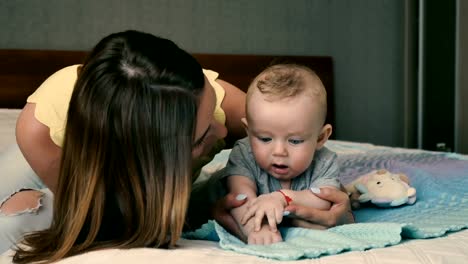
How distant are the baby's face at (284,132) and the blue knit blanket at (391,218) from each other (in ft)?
0.50

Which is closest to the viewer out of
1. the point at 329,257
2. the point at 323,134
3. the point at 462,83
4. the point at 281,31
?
the point at 329,257

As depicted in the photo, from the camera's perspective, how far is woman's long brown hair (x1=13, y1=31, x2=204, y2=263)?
970 millimetres

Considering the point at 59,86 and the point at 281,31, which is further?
the point at 281,31

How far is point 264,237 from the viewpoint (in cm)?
101

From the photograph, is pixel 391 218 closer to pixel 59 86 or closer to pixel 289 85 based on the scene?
pixel 289 85

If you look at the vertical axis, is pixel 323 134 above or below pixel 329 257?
above

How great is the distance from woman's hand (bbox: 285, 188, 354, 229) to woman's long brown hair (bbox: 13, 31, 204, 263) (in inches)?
8.7

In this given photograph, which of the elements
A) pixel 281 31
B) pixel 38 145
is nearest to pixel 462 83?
pixel 281 31

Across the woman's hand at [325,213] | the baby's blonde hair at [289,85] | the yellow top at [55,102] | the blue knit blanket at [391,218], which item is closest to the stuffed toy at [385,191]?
the blue knit blanket at [391,218]

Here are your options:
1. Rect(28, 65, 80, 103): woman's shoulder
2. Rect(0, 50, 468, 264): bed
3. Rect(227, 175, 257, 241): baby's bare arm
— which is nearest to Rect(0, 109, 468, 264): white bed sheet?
Rect(0, 50, 468, 264): bed

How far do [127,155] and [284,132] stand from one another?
317 millimetres

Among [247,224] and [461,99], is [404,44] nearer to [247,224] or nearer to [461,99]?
[461,99]

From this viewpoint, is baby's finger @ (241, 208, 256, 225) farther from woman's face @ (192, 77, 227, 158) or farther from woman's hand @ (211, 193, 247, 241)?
woman's face @ (192, 77, 227, 158)

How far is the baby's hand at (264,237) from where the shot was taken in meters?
1.01
